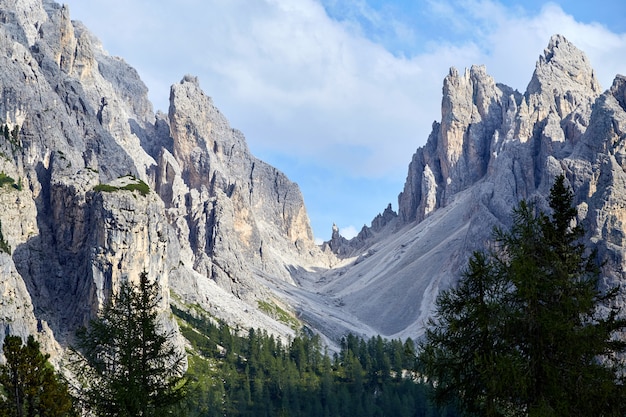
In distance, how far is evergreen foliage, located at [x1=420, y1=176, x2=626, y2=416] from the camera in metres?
21.4

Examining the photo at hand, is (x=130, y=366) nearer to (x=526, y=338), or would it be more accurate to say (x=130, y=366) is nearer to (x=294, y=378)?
(x=526, y=338)

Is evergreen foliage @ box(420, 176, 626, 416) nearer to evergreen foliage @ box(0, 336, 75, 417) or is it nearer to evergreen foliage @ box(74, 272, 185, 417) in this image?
evergreen foliage @ box(74, 272, 185, 417)

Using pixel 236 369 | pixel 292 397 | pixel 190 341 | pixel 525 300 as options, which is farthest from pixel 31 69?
pixel 525 300

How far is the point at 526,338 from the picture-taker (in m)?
22.2

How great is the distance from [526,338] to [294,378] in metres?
137

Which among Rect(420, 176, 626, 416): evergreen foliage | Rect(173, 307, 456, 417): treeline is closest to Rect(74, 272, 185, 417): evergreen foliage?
Rect(420, 176, 626, 416): evergreen foliage

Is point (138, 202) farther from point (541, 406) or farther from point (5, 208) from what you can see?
point (541, 406)

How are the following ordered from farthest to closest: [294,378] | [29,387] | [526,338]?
[294,378], [29,387], [526,338]

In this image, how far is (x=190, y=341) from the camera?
572ft

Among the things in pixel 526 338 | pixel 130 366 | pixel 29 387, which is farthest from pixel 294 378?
pixel 526 338

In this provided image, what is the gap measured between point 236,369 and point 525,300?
14703cm

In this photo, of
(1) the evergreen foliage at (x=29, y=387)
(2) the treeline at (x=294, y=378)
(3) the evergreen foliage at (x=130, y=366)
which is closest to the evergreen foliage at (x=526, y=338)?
(3) the evergreen foliage at (x=130, y=366)

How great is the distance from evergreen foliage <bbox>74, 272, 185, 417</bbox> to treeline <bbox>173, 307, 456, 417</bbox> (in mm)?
99047

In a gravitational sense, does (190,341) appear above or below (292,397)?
above
